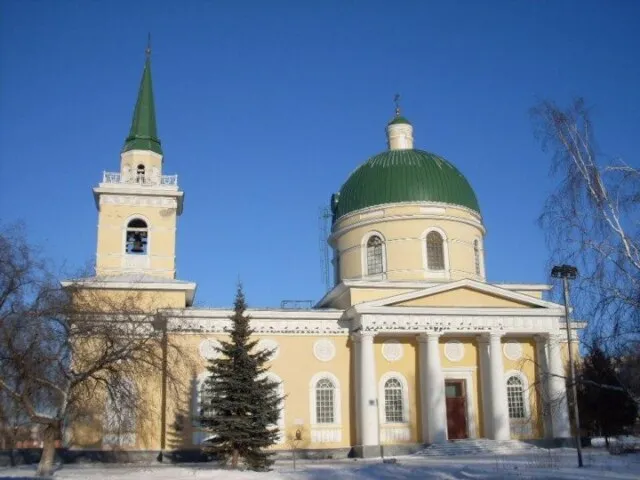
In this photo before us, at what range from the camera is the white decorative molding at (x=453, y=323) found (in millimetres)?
29734

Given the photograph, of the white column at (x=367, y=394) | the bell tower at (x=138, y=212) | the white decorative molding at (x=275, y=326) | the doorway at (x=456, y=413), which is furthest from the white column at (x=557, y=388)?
the bell tower at (x=138, y=212)

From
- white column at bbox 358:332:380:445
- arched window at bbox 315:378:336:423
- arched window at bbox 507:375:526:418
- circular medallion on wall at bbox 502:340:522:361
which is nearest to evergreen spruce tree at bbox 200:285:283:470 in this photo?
white column at bbox 358:332:380:445

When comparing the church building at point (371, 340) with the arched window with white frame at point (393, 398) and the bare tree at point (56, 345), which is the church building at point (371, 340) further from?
the bare tree at point (56, 345)

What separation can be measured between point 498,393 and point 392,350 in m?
4.51

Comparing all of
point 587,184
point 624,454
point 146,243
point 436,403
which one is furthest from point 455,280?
point 587,184

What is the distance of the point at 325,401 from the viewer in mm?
30422

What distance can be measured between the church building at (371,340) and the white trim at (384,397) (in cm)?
5

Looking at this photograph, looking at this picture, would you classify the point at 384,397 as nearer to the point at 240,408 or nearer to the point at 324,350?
the point at 324,350

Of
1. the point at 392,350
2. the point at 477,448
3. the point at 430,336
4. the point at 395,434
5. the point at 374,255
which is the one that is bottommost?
the point at 477,448

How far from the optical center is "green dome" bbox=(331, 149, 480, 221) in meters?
34.3

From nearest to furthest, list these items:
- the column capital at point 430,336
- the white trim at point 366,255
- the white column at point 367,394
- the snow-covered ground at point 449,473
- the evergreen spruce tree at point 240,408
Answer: the snow-covered ground at point 449,473, the evergreen spruce tree at point 240,408, the white column at point 367,394, the column capital at point 430,336, the white trim at point 366,255

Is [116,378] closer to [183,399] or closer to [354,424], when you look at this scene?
[183,399]

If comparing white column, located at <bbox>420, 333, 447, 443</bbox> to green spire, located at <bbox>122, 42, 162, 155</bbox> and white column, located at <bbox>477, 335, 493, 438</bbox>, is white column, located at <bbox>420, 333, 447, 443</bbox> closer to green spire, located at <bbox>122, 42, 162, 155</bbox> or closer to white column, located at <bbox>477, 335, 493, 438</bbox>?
white column, located at <bbox>477, 335, 493, 438</bbox>

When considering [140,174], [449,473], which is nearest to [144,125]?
[140,174]
